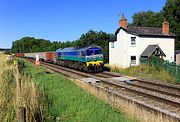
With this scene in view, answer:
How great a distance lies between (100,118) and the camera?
348 inches

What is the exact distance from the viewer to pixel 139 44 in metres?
39.9

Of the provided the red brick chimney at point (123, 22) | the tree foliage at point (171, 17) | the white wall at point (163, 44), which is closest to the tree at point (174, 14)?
the tree foliage at point (171, 17)

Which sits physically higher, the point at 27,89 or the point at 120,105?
the point at 27,89

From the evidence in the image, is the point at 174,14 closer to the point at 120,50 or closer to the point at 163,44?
the point at 163,44

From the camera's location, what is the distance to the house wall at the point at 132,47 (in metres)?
40.0

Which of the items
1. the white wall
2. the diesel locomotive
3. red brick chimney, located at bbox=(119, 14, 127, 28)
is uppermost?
red brick chimney, located at bbox=(119, 14, 127, 28)

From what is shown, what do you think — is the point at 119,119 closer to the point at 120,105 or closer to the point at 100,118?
the point at 100,118

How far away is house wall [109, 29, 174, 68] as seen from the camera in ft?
131

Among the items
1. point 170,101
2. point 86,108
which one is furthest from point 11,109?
point 170,101

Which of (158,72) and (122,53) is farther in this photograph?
(122,53)

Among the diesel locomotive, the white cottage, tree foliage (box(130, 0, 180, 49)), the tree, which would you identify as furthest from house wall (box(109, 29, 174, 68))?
the tree

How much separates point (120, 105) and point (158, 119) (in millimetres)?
2726

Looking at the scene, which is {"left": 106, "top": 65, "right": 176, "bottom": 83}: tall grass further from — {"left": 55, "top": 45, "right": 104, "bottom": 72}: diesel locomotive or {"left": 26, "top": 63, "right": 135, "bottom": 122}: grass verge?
{"left": 26, "top": 63, "right": 135, "bottom": 122}: grass verge

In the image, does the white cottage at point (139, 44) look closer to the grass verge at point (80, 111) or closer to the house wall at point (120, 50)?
the house wall at point (120, 50)
